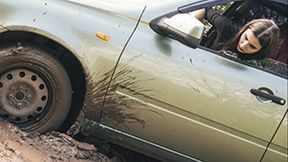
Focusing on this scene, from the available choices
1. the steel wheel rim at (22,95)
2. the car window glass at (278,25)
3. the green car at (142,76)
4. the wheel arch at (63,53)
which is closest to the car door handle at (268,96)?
the green car at (142,76)

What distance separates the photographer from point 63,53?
4.30 meters

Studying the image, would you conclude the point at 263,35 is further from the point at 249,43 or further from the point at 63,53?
the point at 63,53

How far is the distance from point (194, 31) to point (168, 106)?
603 mm

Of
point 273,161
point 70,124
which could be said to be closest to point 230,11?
point 273,161

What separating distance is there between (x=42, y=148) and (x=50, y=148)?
69mm

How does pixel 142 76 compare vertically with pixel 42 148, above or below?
above

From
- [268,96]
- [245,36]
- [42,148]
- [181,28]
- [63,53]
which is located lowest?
[42,148]

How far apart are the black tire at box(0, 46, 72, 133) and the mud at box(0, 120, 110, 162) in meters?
0.10

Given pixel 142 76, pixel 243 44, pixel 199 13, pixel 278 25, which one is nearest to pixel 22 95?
pixel 142 76

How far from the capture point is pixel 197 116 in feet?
13.9

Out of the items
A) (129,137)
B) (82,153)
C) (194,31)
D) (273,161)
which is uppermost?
(194,31)

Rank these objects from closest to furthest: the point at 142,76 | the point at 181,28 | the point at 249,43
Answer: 1. the point at 181,28
2. the point at 142,76
3. the point at 249,43

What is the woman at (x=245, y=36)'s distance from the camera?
424 cm

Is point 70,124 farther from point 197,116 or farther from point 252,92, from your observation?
point 252,92
